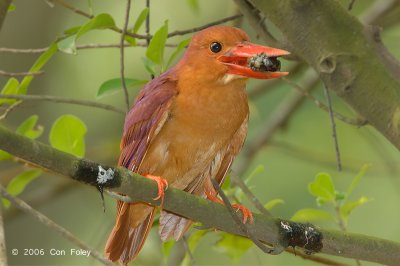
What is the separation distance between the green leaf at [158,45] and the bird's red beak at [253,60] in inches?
10.0

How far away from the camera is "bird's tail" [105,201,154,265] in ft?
10.8

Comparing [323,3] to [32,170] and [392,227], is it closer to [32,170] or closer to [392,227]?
[32,170]

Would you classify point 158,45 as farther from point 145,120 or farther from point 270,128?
point 270,128

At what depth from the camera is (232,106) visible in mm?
3297

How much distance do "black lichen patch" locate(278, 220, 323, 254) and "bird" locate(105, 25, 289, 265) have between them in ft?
1.79

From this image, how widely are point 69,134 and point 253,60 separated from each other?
772 mm

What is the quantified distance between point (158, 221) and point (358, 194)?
254cm

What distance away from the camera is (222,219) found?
270 cm

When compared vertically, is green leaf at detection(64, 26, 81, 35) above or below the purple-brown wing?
above

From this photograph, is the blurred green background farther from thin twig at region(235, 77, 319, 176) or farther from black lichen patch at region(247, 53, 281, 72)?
black lichen patch at region(247, 53, 281, 72)

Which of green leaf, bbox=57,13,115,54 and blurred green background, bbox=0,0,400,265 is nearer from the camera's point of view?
green leaf, bbox=57,13,115,54

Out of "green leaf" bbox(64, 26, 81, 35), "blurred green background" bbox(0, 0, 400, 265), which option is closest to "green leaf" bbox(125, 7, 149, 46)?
"green leaf" bbox(64, 26, 81, 35)

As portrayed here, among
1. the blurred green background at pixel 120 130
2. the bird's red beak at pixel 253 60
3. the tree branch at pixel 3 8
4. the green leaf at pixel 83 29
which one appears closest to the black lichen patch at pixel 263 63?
the bird's red beak at pixel 253 60

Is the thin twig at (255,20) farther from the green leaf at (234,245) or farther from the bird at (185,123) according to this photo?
the green leaf at (234,245)
